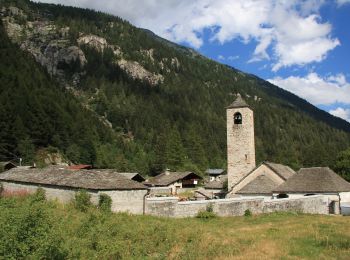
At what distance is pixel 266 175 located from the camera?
4281 cm

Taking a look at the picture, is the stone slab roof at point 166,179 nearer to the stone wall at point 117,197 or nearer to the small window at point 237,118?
the small window at point 237,118

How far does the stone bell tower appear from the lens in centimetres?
4591

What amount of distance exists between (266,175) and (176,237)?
25026 millimetres

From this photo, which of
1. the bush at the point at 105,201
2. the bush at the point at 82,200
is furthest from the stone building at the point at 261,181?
the bush at the point at 82,200

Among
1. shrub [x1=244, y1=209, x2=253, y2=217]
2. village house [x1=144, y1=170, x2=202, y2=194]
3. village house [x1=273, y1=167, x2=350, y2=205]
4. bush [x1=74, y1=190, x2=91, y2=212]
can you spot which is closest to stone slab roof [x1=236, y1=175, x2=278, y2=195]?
village house [x1=273, y1=167, x2=350, y2=205]

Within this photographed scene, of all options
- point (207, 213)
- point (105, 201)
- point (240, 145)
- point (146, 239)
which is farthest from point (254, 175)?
point (146, 239)

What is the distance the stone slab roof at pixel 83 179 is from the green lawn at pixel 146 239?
3150 millimetres

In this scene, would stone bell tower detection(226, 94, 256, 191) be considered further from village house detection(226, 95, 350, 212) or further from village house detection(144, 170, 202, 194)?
village house detection(144, 170, 202, 194)

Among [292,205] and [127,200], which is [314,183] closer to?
[292,205]

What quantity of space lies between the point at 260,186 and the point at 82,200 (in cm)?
2081

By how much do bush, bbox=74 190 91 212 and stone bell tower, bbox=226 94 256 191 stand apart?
72.1 feet

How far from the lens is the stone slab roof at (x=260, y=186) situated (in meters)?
40.8

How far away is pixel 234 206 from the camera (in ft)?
107

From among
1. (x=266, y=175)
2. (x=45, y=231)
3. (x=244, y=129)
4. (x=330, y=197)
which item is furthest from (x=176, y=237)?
(x=244, y=129)
